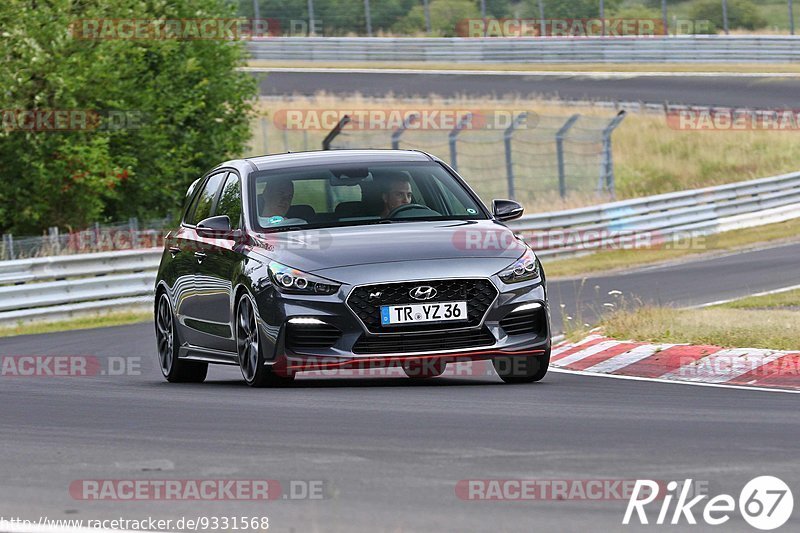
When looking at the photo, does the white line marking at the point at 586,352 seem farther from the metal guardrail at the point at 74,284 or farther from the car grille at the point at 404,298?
the metal guardrail at the point at 74,284

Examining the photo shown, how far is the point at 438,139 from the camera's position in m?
41.3

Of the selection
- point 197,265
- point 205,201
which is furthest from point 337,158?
point 205,201

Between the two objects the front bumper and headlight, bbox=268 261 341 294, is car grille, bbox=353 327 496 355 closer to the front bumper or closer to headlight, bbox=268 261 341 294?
the front bumper

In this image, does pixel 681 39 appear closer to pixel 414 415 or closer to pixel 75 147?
pixel 75 147

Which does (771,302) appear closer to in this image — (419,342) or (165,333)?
(165,333)

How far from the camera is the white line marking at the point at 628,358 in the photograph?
493 inches

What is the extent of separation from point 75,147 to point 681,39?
92.8 feet

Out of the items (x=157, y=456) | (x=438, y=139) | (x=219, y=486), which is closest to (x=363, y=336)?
(x=157, y=456)

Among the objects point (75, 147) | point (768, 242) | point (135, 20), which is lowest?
point (768, 242)

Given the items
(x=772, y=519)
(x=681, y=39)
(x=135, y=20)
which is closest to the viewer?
(x=772, y=519)

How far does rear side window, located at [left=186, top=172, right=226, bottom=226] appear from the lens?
12664 mm

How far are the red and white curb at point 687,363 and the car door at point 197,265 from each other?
302 centimetres

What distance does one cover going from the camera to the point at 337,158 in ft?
39.0

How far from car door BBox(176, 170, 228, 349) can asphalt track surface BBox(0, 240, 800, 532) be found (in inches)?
24.2
